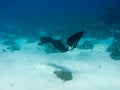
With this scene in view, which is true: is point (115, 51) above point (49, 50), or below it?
below

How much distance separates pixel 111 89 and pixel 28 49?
33.5 ft

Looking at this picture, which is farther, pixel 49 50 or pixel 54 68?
pixel 49 50

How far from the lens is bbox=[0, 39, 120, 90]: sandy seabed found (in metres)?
10.8

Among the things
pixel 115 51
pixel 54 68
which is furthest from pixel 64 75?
pixel 115 51

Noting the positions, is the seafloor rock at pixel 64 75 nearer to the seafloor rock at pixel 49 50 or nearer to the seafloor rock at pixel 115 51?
the seafloor rock at pixel 115 51

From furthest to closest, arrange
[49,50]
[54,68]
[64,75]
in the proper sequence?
1. [49,50]
2. [54,68]
3. [64,75]

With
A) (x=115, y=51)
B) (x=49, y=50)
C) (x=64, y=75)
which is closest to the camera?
(x=64, y=75)

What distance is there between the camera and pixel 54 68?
12.9m

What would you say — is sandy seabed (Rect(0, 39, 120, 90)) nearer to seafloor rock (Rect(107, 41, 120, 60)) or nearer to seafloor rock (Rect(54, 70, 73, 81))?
seafloor rock (Rect(54, 70, 73, 81))

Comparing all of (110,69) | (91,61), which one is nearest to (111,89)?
(110,69)

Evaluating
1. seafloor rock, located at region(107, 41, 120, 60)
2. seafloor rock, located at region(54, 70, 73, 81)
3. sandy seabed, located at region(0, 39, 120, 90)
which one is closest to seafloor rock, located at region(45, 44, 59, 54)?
sandy seabed, located at region(0, 39, 120, 90)

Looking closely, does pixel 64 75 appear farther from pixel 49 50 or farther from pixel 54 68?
pixel 49 50

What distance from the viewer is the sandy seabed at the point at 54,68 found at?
1081 centimetres

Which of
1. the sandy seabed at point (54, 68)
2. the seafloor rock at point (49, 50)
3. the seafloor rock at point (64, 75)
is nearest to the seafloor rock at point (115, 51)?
the sandy seabed at point (54, 68)
